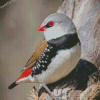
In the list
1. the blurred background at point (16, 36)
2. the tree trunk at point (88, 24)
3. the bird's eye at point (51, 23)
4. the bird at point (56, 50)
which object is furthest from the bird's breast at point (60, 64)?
the blurred background at point (16, 36)

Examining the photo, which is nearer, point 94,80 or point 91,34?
point 94,80

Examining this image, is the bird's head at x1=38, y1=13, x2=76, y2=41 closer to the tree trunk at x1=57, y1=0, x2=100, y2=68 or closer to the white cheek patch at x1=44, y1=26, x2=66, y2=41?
the white cheek patch at x1=44, y1=26, x2=66, y2=41

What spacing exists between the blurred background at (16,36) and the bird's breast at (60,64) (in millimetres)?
3030

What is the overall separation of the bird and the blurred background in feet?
9.92

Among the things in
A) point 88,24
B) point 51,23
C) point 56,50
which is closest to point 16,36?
point 88,24

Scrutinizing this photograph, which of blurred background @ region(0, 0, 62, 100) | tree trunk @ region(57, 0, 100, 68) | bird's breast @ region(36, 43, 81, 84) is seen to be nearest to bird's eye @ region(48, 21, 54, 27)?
bird's breast @ region(36, 43, 81, 84)

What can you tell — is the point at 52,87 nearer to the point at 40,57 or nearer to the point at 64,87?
the point at 64,87

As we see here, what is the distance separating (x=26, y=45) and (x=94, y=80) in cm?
338

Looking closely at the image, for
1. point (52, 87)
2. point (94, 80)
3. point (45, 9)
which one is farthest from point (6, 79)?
point (94, 80)

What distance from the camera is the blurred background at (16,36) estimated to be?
612 centimetres

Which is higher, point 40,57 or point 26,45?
point 26,45

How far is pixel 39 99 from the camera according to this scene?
3.20 m

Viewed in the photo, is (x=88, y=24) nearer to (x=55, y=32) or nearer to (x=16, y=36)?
(x=55, y=32)

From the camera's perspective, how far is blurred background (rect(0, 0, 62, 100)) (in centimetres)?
612
